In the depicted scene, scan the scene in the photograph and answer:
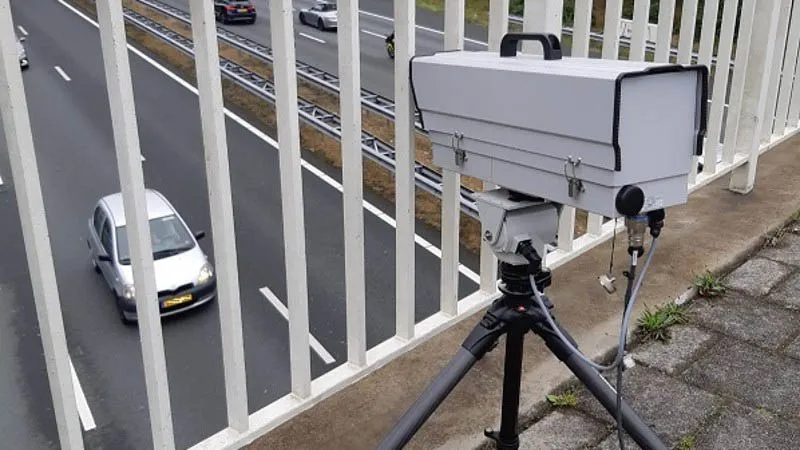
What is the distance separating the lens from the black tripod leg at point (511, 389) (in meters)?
1.55

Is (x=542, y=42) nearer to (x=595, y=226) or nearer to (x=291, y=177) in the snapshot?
(x=291, y=177)

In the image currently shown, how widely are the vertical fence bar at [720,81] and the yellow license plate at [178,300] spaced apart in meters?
7.84

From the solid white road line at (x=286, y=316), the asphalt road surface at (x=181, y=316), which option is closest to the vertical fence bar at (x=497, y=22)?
the asphalt road surface at (x=181, y=316)

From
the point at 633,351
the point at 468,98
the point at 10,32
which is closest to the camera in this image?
the point at 10,32

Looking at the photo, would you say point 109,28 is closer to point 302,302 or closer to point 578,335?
point 302,302

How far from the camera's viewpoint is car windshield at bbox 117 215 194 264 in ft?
31.8

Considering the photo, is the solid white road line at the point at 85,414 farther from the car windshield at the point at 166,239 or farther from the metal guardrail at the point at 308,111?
the metal guardrail at the point at 308,111

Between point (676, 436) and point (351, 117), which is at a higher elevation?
point (351, 117)

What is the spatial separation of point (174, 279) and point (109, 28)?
867 centimetres

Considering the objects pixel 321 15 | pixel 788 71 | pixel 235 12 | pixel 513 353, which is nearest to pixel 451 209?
pixel 513 353

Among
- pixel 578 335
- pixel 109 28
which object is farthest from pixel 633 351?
pixel 109 28

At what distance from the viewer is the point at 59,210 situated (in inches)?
545

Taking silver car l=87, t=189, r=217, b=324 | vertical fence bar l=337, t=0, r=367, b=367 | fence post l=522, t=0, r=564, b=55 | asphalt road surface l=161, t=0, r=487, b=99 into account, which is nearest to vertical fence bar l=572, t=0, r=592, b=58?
fence post l=522, t=0, r=564, b=55

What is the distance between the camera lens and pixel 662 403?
6.50 feet
